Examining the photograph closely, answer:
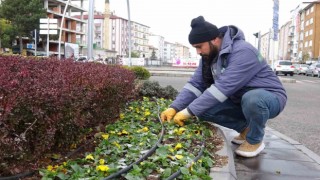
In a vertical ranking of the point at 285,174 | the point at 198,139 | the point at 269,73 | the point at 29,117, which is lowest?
the point at 285,174

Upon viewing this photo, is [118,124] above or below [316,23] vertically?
below

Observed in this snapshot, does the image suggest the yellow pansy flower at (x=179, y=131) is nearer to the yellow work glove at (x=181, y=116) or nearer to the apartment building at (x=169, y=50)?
the yellow work glove at (x=181, y=116)

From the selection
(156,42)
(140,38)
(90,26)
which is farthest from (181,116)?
(156,42)

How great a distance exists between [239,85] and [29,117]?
210 centimetres

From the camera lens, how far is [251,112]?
12.2 feet

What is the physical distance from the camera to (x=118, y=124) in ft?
14.3

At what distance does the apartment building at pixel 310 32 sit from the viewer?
8200 cm

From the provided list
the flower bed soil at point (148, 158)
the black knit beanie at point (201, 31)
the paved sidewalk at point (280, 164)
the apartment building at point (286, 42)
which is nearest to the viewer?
the flower bed soil at point (148, 158)

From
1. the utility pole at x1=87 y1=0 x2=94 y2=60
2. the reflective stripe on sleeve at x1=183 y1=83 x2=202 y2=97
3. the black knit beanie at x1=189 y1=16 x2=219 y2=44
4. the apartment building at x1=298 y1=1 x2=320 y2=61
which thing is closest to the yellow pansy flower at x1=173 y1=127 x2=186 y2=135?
the reflective stripe on sleeve at x1=183 y1=83 x2=202 y2=97

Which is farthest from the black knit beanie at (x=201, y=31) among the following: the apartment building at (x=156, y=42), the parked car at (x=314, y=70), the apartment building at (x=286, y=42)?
the apartment building at (x=156, y=42)

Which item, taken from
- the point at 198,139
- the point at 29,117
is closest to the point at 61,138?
the point at 29,117

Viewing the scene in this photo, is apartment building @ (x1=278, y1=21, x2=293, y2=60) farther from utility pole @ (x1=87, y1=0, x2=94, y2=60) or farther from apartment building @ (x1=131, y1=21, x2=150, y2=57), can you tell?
utility pole @ (x1=87, y1=0, x2=94, y2=60)

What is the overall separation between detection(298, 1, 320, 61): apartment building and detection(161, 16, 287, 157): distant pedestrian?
8198 centimetres

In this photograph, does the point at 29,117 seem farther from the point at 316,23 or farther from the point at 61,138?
the point at 316,23
